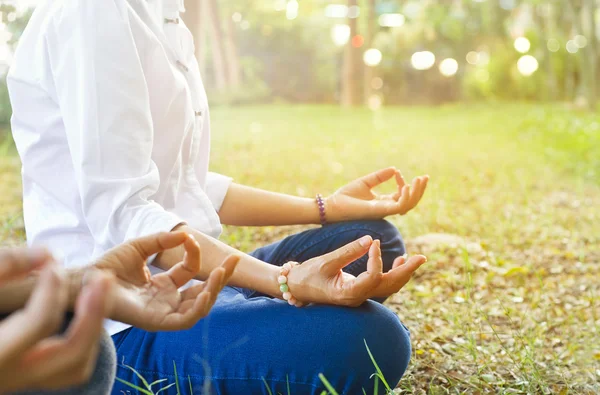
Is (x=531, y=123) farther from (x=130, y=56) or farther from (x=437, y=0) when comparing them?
(x=130, y=56)

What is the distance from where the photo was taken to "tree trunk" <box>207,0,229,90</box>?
1146cm

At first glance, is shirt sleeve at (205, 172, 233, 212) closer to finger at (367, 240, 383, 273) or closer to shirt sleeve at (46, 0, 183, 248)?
shirt sleeve at (46, 0, 183, 248)

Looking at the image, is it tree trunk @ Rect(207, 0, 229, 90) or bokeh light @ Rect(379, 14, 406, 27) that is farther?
bokeh light @ Rect(379, 14, 406, 27)

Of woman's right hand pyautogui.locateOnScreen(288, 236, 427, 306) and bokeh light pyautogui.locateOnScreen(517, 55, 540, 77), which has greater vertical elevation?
woman's right hand pyautogui.locateOnScreen(288, 236, 427, 306)

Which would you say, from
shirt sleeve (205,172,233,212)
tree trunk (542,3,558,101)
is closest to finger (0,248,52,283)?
shirt sleeve (205,172,233,212)

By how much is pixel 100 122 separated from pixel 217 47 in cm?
1073

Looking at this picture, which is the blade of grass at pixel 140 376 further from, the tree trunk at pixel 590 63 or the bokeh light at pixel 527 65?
the bokeh light at pixel 527 65

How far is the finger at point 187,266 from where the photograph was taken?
1026 mm

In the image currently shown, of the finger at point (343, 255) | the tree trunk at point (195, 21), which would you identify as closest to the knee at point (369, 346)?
the finger at point (343, 255)

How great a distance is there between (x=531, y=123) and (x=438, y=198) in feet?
13.0

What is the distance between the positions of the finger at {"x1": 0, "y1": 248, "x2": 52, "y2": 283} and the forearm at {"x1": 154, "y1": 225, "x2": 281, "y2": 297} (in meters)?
0.51

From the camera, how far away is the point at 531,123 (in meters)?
7.83

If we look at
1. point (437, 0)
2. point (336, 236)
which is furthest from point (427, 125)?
point (336, 236)

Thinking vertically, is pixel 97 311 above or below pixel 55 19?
below
